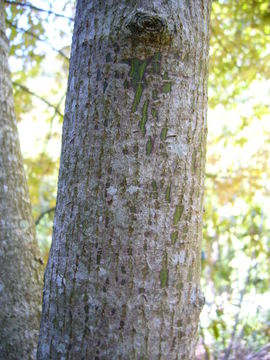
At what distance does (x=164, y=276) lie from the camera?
1.07m

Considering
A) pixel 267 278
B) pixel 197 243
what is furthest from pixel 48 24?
pixel 267 278

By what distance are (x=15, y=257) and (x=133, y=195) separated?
0.85 meters

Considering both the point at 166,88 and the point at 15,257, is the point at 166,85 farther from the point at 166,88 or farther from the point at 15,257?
the point at 15,257

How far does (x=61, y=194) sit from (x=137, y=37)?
523 millimetres

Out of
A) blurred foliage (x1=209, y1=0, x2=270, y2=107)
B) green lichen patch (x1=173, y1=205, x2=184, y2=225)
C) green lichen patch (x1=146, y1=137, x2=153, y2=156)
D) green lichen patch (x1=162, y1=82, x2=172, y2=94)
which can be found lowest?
green lichen patch (x1=173, y1=205, x2=184, y2=225)

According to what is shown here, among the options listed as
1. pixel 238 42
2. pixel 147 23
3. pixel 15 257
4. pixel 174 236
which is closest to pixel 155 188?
pixel 174 236

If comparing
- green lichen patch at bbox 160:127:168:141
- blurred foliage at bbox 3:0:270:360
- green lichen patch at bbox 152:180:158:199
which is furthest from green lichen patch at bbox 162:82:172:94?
blurred foliage at bbox 3:0:270:360

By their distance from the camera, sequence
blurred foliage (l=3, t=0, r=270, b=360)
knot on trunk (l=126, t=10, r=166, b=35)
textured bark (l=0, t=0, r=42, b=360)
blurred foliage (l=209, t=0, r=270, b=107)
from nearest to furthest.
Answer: knot on trunk (l=126, t=10, r=166, b=35)
textured bark (l=0, t=0, r=42, b=360)
blurred foliage (l=3, t=0, r=270, b=360)
blurred foliage (l=209, t=0, r=270, b=107)

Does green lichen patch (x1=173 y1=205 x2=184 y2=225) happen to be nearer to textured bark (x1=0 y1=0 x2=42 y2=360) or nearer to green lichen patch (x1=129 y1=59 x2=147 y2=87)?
green lichen patch (x1=129 y1=59 x2=147 y2=87)

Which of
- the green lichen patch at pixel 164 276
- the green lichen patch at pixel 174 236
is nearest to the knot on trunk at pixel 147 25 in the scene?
the green lichen patch at pixel 174 236

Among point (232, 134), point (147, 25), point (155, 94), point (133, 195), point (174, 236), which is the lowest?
point (174, 236)

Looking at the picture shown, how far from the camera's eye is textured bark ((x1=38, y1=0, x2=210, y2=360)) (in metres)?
1.05

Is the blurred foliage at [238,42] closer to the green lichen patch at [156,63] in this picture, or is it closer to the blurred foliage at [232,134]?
the blurred foliage at [232,134]

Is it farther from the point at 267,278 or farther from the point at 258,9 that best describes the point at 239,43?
the point at 267,278
